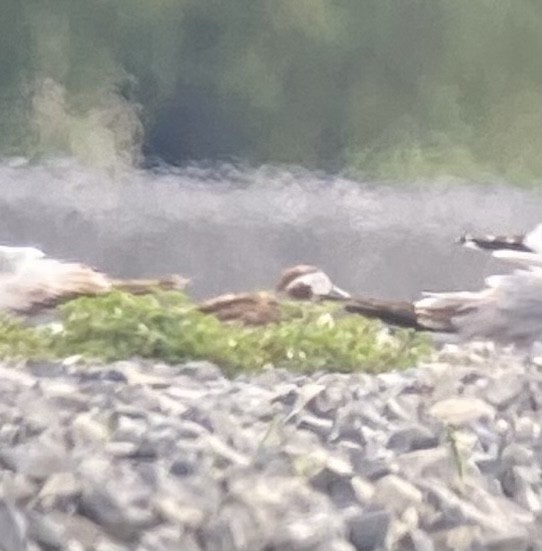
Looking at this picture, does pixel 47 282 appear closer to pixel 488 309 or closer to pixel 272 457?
pixel 272 457

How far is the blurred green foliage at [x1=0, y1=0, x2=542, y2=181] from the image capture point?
4.92 feet

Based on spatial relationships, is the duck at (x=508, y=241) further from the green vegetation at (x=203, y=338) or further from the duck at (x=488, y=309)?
the green vegetation at (x=203, y=338)

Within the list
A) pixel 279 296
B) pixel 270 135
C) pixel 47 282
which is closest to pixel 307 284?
pixel 279 296

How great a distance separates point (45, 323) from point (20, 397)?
0.09 meters

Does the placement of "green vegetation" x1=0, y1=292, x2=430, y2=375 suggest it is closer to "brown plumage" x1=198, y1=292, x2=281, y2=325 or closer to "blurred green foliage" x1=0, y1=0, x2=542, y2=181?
"brown plumage" x1=198, y1=292, x2=281, y2=325

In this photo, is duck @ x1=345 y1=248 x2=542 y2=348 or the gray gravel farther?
duck @ x1=345 y1=248 x2=542 y2=348

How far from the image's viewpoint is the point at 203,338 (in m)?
1.53

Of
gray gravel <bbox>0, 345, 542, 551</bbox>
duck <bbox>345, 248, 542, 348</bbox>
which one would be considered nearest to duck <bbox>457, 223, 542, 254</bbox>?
duck <bbox>345, 248, 542, 348</bbox>

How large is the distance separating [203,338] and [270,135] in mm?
226

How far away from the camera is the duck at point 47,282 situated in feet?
4.93

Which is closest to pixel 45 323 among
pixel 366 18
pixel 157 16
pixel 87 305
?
pixel 87 305

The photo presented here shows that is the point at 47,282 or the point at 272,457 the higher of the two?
the point at 47,282

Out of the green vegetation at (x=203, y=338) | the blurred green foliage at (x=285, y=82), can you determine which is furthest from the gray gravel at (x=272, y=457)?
the blurred green foliage at (x=285, y=82)

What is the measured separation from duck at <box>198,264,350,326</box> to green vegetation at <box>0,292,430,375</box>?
1 centimetres
